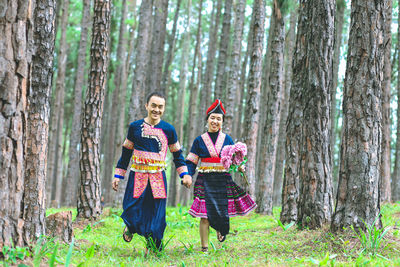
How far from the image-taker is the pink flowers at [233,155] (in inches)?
219

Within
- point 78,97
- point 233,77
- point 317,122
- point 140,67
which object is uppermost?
point 140,67

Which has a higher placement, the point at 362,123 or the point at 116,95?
the point at 116,95

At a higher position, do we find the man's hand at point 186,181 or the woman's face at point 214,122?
the woman's face at point 214,122

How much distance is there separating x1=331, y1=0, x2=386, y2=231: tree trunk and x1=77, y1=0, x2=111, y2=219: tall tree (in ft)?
15.2

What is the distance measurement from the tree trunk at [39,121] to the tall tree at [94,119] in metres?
2.35

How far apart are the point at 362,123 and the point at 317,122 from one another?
158cm

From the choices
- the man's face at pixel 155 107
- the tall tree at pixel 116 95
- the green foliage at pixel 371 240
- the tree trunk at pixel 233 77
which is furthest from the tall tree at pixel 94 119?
the tall tree at pixel 116 95

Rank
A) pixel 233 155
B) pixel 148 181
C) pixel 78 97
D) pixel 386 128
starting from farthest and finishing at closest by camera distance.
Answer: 1. pixel 78 97
2. pixel 386 128
3. pixel 233 155
4. pixel 148 181

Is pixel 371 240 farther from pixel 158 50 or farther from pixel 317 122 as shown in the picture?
pixel 158 50

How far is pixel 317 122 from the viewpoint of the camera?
6.24 meters

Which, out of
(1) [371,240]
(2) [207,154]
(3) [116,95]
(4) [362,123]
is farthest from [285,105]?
(1) [371,240]

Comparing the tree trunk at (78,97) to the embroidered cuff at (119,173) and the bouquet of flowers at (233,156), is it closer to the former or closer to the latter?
the embroidered cuff at (119,173)

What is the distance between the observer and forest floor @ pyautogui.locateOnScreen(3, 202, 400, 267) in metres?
3.95

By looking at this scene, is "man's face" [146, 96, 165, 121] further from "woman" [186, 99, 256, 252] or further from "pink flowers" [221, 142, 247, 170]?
"pink flowers" [221, 142, 247, 170]
